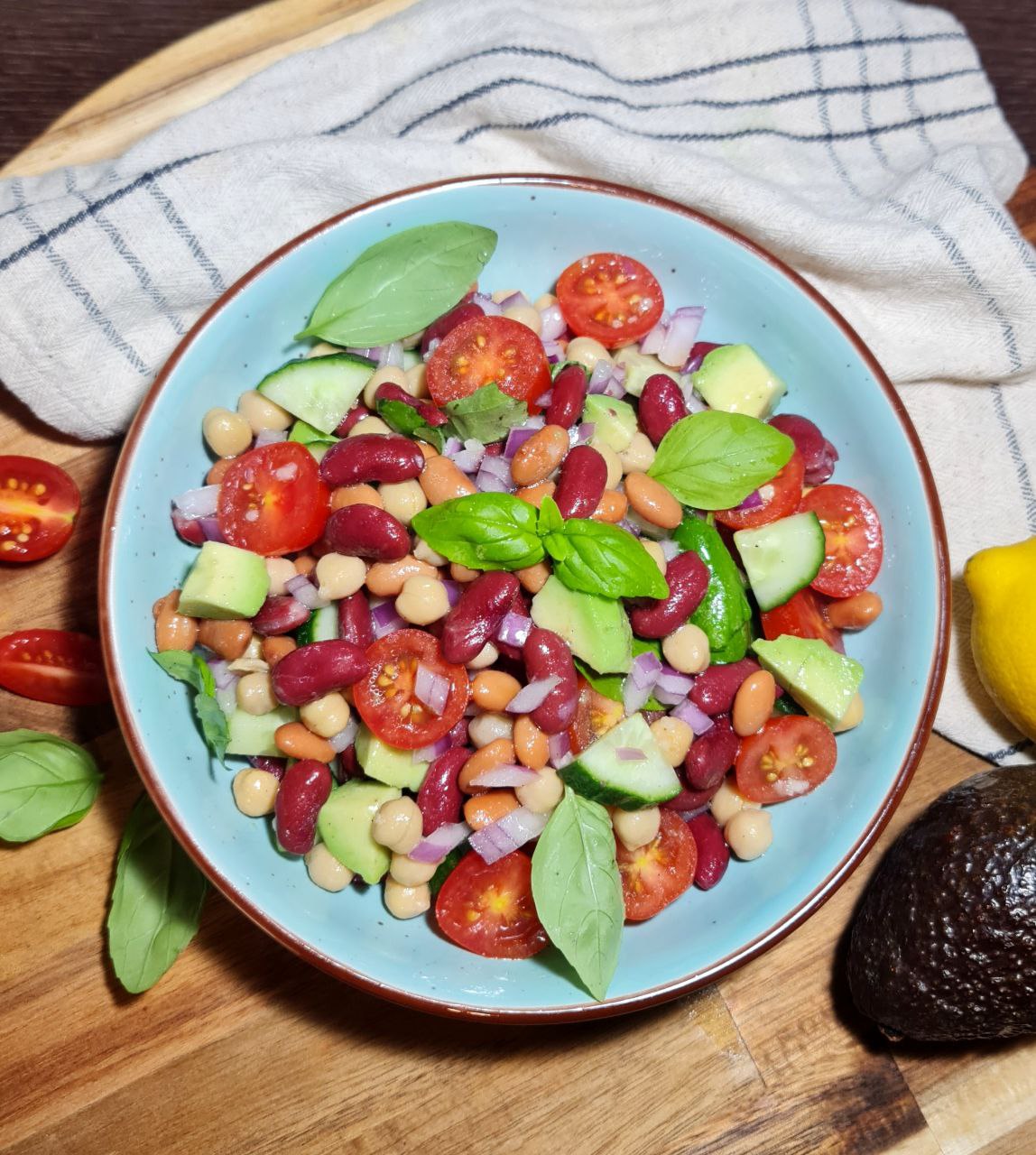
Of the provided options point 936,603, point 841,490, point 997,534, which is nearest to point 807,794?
point 936,603

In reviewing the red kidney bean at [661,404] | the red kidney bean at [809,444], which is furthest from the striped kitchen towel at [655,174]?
the red kidney bean at [661,404]

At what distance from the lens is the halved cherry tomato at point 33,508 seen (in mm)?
2768

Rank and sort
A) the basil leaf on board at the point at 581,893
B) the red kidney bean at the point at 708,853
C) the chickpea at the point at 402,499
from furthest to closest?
1. the red kidney bean at the point at 708,853
2. the chickpea at the point at 402,499
3. the basil leaf on board at the point at 581,893

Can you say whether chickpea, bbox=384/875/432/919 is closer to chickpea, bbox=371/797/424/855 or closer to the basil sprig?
chickpea, bbox=371/797/424/855

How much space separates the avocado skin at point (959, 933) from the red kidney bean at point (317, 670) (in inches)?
53.0

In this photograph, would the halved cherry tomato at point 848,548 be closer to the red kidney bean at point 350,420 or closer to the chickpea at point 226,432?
the red kidney bean at point 350,420

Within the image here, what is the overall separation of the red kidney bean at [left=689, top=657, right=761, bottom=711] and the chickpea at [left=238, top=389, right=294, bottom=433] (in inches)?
43.4

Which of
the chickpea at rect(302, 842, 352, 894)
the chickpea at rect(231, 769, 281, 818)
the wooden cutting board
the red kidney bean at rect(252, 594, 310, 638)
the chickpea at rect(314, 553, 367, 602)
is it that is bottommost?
the wooden cutting board

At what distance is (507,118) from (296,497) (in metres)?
1.25

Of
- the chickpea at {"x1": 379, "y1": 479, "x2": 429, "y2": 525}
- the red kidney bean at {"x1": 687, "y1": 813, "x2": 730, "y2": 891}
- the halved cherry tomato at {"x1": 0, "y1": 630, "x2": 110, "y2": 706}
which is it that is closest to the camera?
the chickpea at {"x1": 379, "y1": 479, "x2": 429, "y2": 525}

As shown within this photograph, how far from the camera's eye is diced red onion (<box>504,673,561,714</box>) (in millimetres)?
2213

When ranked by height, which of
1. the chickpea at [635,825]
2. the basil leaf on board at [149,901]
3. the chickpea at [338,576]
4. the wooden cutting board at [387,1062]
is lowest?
the wooden cutting board at [387,1062]

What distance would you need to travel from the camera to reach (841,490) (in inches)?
103

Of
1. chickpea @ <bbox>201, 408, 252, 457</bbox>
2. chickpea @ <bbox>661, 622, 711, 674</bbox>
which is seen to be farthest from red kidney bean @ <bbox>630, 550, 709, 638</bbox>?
chickpea @ <bbox>201, 408, 252, 457</bbox>
